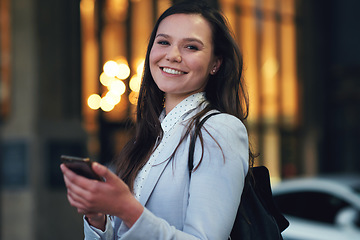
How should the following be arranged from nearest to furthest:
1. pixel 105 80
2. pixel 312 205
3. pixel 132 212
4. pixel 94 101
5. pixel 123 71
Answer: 1. pixel 132 212
2. pixel 312 205
3. pixel 94 101
4. pixel 105 80
5. pixel 123 71

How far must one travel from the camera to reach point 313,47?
1800cm

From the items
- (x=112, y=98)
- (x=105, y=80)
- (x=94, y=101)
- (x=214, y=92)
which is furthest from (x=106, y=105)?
(x=214, y=92)

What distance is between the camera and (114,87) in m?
12.2

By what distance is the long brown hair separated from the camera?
6.33ft

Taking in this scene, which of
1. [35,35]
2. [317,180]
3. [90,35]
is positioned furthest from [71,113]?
[317,180]

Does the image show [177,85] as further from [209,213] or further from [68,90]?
[68,90]

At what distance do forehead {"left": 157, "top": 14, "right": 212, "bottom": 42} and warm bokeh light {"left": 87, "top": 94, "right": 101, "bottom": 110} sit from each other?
32.7ft

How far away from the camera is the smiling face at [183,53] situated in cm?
188

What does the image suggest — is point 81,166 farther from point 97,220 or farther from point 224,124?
point 224,124

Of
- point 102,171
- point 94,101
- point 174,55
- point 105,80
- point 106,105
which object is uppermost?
point 174,55

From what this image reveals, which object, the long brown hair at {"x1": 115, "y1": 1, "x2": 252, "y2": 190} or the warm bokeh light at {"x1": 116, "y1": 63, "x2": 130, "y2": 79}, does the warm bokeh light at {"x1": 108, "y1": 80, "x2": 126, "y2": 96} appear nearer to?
the warm bokeh light at {"x1": 116, "y1": 63, "x2": 130, "y2": 79}

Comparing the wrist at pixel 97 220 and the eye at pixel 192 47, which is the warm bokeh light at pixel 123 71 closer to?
the eye at pixel 192 47

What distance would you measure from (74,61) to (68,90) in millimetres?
530

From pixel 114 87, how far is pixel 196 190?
424 inches
